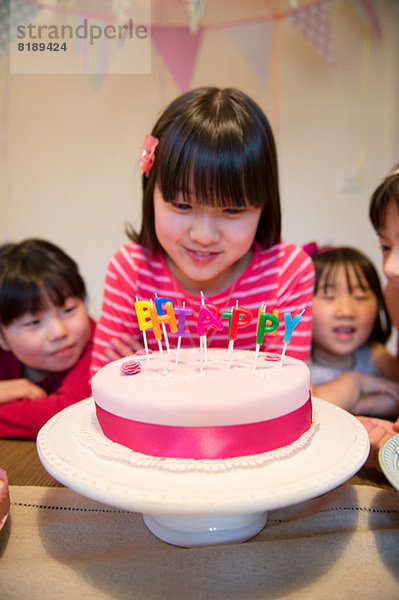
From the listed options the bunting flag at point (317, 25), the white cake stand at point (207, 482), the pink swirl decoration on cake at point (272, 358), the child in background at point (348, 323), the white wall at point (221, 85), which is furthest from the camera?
the bunting flag at point (317, 25)

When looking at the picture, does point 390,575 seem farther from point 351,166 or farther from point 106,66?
point 351,166

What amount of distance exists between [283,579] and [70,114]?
161 cm

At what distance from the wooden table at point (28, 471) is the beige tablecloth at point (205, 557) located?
90 millimetres

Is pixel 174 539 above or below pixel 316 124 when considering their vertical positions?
below

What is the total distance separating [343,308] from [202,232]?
605mm

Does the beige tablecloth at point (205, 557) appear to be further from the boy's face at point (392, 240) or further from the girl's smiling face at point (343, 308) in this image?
the girl's smiling face at point (343, 308)

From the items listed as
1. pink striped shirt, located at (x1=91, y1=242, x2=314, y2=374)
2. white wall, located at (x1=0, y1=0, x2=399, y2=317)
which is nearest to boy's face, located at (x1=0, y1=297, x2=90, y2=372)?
pink striped shirt, located at (x1=91, y1=242, x2=314, y2=374)

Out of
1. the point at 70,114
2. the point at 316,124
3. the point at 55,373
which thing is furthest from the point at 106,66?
the point at 316,124

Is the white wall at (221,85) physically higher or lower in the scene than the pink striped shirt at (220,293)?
higher

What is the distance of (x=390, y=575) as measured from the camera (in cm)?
63

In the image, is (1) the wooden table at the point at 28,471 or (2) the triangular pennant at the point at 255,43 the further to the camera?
(2) the triangular pennant at the point at 255,43

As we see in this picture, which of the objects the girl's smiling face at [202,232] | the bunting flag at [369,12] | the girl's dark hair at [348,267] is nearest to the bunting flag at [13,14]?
the girl's smiling face at [202,232]

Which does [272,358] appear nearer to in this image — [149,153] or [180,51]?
[149,153]

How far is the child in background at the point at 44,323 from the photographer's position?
1.31m
